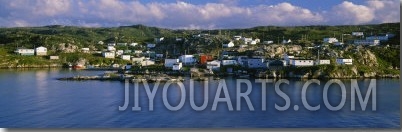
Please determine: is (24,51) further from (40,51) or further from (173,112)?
(173,112)

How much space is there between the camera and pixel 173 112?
9047 millimetres

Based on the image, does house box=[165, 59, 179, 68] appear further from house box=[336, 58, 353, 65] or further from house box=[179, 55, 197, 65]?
house box=[336, 58, 353, 65]

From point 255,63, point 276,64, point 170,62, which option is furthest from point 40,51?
point 276,64

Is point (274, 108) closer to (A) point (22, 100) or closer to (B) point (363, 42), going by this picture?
(A) point (22, 100)

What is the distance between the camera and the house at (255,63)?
16.7m

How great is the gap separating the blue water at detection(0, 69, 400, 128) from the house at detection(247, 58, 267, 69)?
11.4ft

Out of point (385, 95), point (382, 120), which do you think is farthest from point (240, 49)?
point (382, 120)

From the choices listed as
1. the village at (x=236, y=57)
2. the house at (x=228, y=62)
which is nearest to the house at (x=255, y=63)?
the village at (x=236, y=57)

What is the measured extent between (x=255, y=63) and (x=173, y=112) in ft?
26.5

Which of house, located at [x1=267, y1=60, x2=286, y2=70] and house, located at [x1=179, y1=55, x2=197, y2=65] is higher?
house, located at [x1=179, y1=55, x2=197, y2=65]

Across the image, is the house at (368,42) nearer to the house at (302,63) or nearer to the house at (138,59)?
the house at (302,63)

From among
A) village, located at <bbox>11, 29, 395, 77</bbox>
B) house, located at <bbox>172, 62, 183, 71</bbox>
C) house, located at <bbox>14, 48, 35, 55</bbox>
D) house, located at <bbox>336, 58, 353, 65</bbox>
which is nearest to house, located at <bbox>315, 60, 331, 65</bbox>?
village, located at <bbox>11, 29, 395, 77</bbox>

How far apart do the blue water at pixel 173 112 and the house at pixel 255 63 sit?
3464 mm

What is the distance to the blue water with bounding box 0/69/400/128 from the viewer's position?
26.4ft
